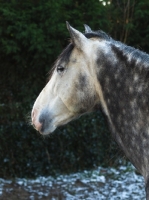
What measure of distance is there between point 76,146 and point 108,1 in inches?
94.3

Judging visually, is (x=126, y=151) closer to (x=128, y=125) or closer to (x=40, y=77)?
(x=128, y=125)

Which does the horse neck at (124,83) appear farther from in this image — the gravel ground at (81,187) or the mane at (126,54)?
the gravel ground at (81,187)

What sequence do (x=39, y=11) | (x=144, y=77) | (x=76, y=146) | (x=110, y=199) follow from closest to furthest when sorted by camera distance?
(x=144, y=77) → (x=110, y=199) → (x=39, y=11) → (x=76, y=146)

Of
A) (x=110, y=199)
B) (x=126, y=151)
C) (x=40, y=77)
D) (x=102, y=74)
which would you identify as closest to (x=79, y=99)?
(x=102, y=74)

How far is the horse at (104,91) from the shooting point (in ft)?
8.61

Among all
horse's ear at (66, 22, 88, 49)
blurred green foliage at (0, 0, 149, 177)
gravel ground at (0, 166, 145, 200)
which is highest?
horse's ear at (66, 22, 88, 49)

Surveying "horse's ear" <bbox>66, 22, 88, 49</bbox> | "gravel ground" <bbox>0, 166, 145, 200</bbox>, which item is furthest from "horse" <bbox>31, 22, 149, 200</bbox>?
"gravel ground" <bbox>0, 166, 145, 200</bbox>

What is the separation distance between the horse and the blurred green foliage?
4.17 meters

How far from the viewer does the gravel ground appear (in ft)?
22.6

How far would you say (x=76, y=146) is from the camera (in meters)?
8.03

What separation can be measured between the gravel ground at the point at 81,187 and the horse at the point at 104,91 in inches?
162

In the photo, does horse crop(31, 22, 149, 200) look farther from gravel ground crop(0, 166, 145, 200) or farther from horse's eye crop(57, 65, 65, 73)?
gravel ground crop(0, 166, 145, 200)

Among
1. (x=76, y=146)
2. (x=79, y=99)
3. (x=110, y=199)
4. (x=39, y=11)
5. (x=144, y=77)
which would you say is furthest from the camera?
(x=76, y=146)

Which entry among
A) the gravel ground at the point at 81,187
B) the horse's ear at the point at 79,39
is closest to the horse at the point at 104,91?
the horse's ear at the point at 79,39
